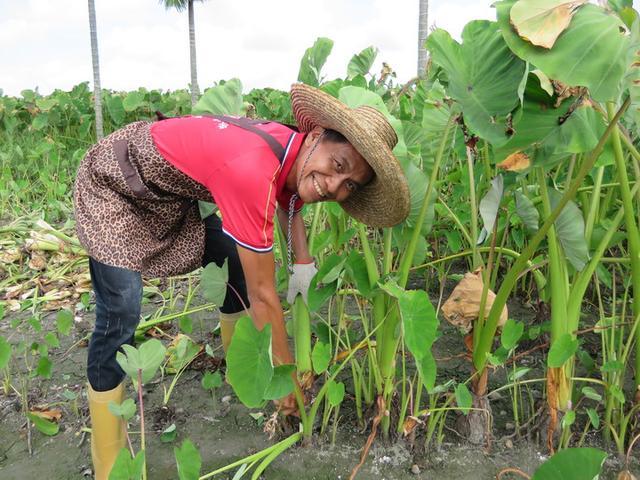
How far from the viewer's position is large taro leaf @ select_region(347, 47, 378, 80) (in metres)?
1.98

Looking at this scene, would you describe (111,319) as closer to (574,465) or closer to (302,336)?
(302,336)

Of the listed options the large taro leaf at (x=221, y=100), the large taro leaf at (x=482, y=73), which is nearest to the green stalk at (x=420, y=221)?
the large taro leaf at (x=482, y=73)

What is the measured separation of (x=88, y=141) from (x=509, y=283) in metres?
5.76

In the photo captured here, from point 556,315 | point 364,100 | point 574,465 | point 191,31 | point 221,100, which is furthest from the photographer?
point 191,31

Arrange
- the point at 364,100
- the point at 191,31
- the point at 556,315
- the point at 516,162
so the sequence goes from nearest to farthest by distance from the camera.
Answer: the point at 516,162, the point at 556,315, the point at 364,100, the point at 191,31

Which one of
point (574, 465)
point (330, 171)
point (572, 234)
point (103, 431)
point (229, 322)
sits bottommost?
point (103, 431)

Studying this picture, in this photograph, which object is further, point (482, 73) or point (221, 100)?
point (221, 100)

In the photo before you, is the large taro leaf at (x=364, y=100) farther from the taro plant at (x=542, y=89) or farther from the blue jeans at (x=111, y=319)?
the blue jeans at (x=111, y=319)

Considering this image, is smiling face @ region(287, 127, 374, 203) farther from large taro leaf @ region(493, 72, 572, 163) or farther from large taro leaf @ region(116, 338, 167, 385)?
large taro leaf @ region(116, 338, 167, 385)

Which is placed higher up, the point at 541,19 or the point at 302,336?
the point at 541,19

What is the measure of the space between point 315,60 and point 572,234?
994 millimetres

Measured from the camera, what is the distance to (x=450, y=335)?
6.56 ft

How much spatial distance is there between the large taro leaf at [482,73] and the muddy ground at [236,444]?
29.0 inches

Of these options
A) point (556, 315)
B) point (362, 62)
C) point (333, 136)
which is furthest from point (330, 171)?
point (362, 62)
